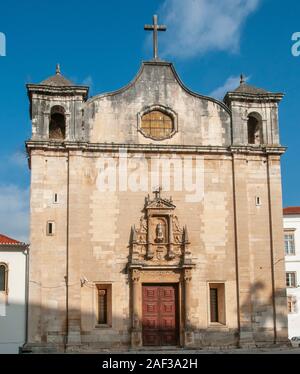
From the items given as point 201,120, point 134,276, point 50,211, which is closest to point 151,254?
point 134,276

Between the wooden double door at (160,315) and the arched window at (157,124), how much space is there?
6.76m

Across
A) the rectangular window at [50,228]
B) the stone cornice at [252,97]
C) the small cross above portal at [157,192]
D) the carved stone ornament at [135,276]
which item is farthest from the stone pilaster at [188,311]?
the stone cornice at [252,97]

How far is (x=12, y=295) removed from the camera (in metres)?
27.8

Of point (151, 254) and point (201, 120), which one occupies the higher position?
point (201, 120)

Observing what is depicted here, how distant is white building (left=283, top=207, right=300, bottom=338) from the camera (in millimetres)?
42500

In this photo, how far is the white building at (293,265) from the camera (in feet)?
139

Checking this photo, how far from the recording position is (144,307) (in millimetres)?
27500

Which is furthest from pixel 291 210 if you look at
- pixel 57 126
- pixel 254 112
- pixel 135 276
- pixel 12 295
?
pixel 12 295

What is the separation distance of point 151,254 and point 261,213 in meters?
5.33

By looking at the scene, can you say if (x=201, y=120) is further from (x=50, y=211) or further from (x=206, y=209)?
(x=50, y=211)

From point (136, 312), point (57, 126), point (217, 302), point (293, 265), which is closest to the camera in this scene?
point (136, 312)

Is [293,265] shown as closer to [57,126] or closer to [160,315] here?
[160,315]

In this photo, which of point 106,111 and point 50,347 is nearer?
point 50,347

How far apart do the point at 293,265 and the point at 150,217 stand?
61.0ft
